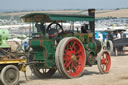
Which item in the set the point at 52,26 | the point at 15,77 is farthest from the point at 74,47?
the point at 15,77

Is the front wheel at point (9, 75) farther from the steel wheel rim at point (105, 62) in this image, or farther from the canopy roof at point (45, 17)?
the steel wheel rim at point (105, 62)

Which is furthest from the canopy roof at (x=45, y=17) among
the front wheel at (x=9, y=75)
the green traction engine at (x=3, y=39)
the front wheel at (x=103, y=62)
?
the green traction engine at (x=3, y=39)

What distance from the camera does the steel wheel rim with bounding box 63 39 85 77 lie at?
1077 cm

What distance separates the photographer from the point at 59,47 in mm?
10438

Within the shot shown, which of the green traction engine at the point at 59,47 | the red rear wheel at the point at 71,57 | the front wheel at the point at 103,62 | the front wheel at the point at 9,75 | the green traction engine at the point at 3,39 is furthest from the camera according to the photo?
the green traction engine at the point at 3,39

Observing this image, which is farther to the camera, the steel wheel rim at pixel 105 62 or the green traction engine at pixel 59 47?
the steel wheel rim at pixel 105 62

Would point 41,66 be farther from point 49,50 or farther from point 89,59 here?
point 89,59

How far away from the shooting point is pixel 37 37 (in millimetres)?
10945

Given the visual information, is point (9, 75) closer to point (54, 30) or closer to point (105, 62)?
point (54, 30)

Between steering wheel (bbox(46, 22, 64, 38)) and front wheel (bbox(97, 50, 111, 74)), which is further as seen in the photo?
front wheel (bbox(97, 50, 111, 74))

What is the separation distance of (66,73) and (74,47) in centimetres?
113

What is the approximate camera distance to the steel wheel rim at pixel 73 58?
1077 centimetres

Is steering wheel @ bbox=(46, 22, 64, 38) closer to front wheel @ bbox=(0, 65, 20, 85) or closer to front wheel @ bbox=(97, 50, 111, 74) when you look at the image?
front wheel @ bbox=(97, 50, 111, 74)

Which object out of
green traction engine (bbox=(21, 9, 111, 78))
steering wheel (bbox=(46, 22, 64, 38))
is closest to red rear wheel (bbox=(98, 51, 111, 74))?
green traction engine (bbox=(21, 9, 111, 78))
